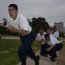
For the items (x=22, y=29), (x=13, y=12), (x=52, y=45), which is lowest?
(x=52, y=45)

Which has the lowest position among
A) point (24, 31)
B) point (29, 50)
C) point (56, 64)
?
point (56, 64)

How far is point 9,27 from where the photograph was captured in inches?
317

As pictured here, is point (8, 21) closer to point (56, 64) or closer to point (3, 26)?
point (3, 26)

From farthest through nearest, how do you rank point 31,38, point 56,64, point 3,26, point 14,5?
1. point 56,64
2. point 31,38
3. point 14,5
4. point 3,26

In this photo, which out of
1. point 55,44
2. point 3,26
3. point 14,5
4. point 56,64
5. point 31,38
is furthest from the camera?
point 55,44

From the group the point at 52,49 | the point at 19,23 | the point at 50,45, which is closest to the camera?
the point at 19,23

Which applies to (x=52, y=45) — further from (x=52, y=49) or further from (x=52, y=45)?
(x=52, y=49)

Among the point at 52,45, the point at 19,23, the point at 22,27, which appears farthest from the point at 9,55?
the point at 22,27

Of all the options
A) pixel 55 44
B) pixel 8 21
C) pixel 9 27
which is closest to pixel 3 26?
pixel 9 27

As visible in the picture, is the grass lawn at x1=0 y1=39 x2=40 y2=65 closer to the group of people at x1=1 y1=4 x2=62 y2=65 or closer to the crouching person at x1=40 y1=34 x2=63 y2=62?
the crouching person at x1=40 y1=34 x2=63 y2=62

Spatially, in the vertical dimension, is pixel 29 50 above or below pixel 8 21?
below

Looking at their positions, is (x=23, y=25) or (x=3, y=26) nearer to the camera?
(x=3, y=26)

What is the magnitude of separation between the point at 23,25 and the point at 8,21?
0.39 metres

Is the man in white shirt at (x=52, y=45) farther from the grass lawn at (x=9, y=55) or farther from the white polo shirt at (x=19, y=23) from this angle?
the white polo shirt at (x=19, y=23)
